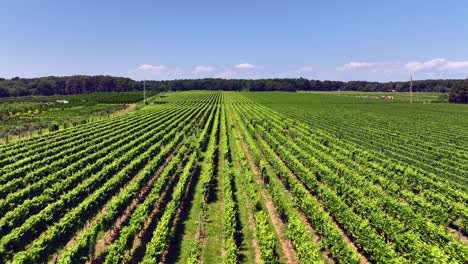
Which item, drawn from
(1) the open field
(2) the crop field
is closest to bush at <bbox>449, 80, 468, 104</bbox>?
(2) the crop field

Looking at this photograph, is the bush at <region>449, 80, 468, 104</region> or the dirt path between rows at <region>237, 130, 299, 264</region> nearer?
the dirt path between rows at <region>237, 130, 299, 264</region>

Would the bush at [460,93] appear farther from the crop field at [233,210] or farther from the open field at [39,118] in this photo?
the open field at [39,118]

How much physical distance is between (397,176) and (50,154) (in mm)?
32558

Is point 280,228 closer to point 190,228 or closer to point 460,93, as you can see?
point 190,228

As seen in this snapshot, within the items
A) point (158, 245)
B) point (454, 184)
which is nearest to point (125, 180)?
point (158, 245)

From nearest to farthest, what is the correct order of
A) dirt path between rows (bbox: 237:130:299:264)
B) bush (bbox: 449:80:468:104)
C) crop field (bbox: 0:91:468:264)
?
crop field (bbox: 0:91:468:264) < dirt path between rows (bbox: 237:130:299:264) < bush (bbox: 449:80:468:104)

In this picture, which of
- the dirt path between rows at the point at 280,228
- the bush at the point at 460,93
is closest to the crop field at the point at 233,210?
the dirt path between rows at the point at 280,228

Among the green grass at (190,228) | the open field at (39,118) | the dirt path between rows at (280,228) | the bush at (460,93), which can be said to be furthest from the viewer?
the bush at (460,93)

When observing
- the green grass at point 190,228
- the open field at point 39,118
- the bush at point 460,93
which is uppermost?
the bush at point 460,93

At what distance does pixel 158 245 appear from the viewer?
47.0ft

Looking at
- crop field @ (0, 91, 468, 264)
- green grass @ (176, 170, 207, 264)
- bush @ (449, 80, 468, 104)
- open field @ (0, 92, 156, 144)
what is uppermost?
bush @ (449, 80, 468, 104)

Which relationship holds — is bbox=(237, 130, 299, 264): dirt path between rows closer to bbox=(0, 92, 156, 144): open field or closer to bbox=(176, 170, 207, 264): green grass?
bbox=(176, 170, 207, 264): green grass

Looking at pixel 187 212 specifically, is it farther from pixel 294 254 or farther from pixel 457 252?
pixel 457 252

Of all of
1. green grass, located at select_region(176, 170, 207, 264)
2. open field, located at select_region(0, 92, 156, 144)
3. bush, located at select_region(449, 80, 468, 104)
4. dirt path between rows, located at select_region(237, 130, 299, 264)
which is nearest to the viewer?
dirt path between rows, located at select_region(237, 130, 299, 264)
